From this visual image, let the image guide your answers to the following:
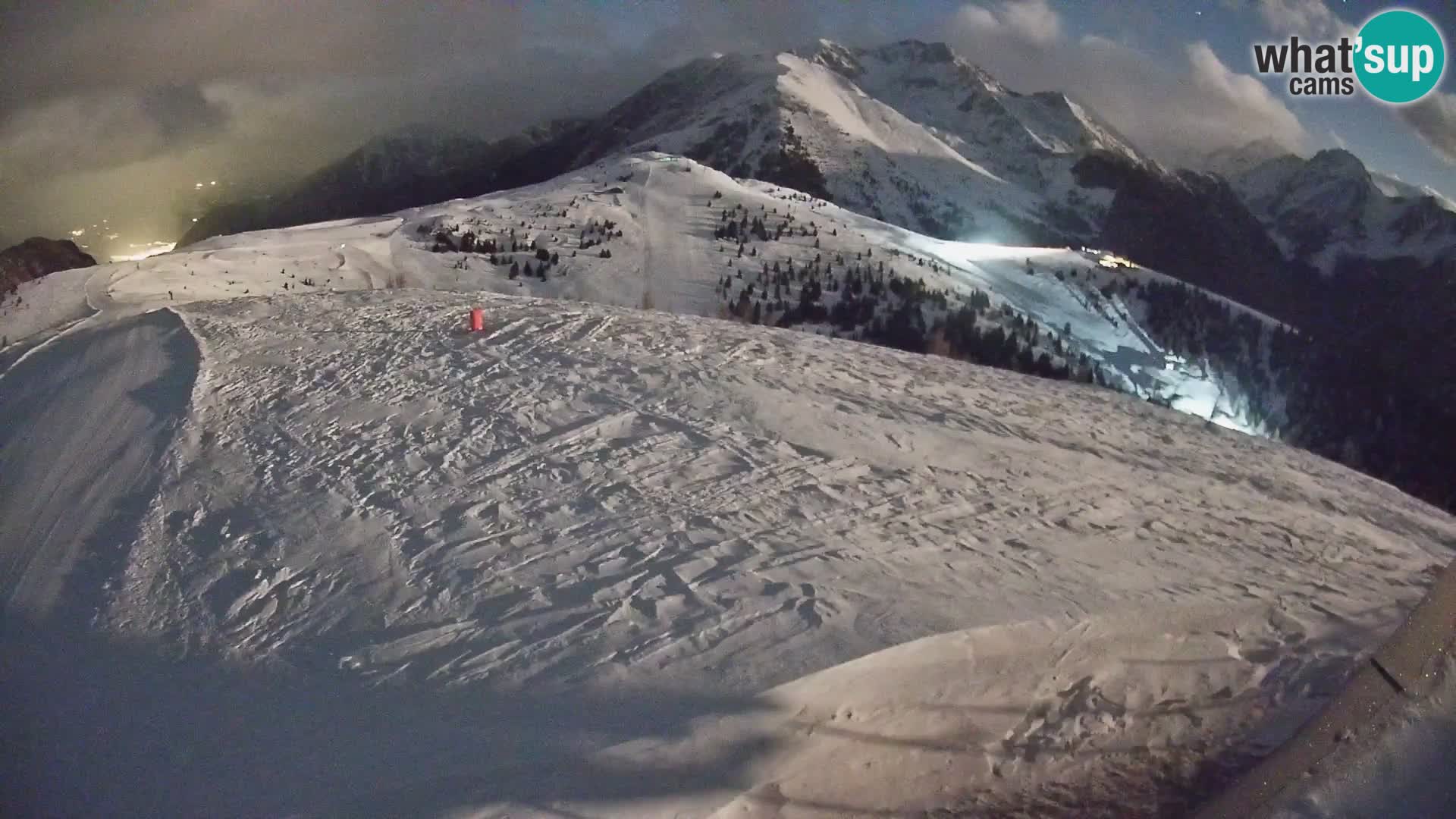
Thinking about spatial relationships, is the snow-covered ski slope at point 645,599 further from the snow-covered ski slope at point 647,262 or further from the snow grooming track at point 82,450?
the snow-covered ski slope at point 647,262

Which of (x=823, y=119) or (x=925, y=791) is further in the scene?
(x=823, y=119)

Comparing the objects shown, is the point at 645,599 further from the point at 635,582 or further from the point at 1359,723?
the point at 1359,723

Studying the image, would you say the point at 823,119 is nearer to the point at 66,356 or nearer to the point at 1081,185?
the point at 1081,185

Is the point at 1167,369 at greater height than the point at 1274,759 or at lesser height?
lesser

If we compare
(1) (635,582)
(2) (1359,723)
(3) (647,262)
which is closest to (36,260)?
(3) (647,262)

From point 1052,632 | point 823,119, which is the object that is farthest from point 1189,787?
point 823,119

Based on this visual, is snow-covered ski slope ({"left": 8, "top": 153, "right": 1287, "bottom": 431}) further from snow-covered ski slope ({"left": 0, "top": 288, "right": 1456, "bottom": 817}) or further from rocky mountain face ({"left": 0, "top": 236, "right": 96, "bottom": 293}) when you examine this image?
snow-covered ski slope ({"left": 0, "top": 288, "right": 1456, "bottom": 817})
